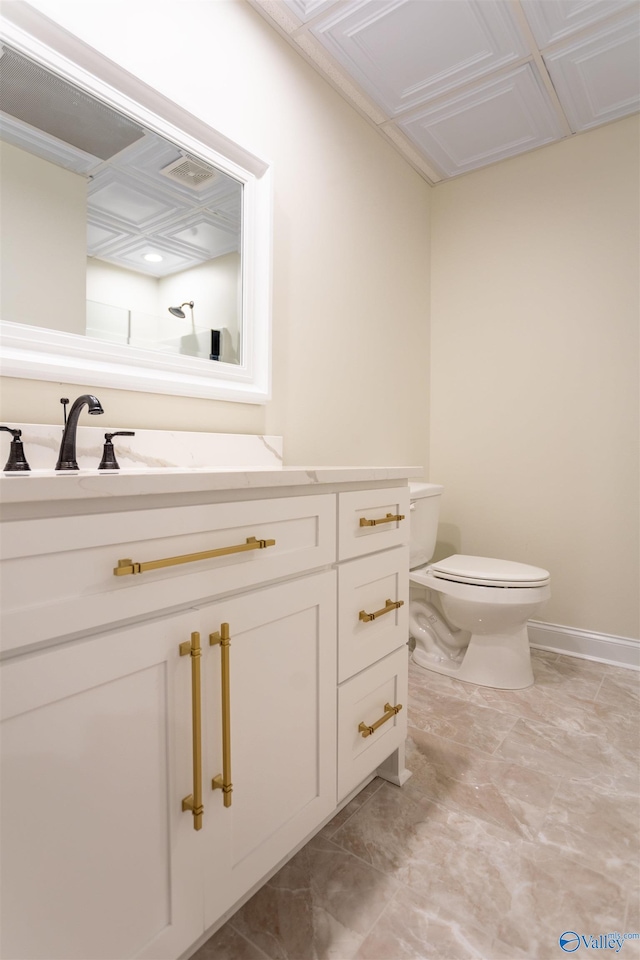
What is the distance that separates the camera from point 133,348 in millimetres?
1252

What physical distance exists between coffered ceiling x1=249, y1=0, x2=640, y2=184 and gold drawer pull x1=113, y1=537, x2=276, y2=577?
176 centimetres

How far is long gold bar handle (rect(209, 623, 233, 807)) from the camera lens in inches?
31.5

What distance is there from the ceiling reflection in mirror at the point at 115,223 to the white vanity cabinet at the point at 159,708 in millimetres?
658

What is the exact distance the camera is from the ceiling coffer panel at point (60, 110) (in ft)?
3.38

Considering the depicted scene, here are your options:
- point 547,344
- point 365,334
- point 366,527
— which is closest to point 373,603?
point 366,527

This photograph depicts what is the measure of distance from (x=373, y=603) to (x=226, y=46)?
1667mm

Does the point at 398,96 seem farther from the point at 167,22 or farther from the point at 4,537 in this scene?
the point at 4,537

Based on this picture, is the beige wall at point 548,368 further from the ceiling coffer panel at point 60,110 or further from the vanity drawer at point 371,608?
the ceiling coffer panel at point 60,110

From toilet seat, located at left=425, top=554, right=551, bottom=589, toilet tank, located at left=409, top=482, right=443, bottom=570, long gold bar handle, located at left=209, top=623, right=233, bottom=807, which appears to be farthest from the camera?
toilet tank, located at left=409, top=482, right=443, bottom=570

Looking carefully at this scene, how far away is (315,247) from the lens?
1.84 m

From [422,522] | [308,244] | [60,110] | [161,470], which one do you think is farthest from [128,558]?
[422,522]

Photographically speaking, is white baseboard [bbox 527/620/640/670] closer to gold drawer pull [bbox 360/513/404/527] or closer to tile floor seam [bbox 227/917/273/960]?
gold drawer pull [bbox 360/513/404/527]

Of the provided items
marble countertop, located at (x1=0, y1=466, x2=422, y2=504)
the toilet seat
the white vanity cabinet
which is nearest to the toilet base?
the toilet seat

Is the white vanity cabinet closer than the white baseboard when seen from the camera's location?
Yes
